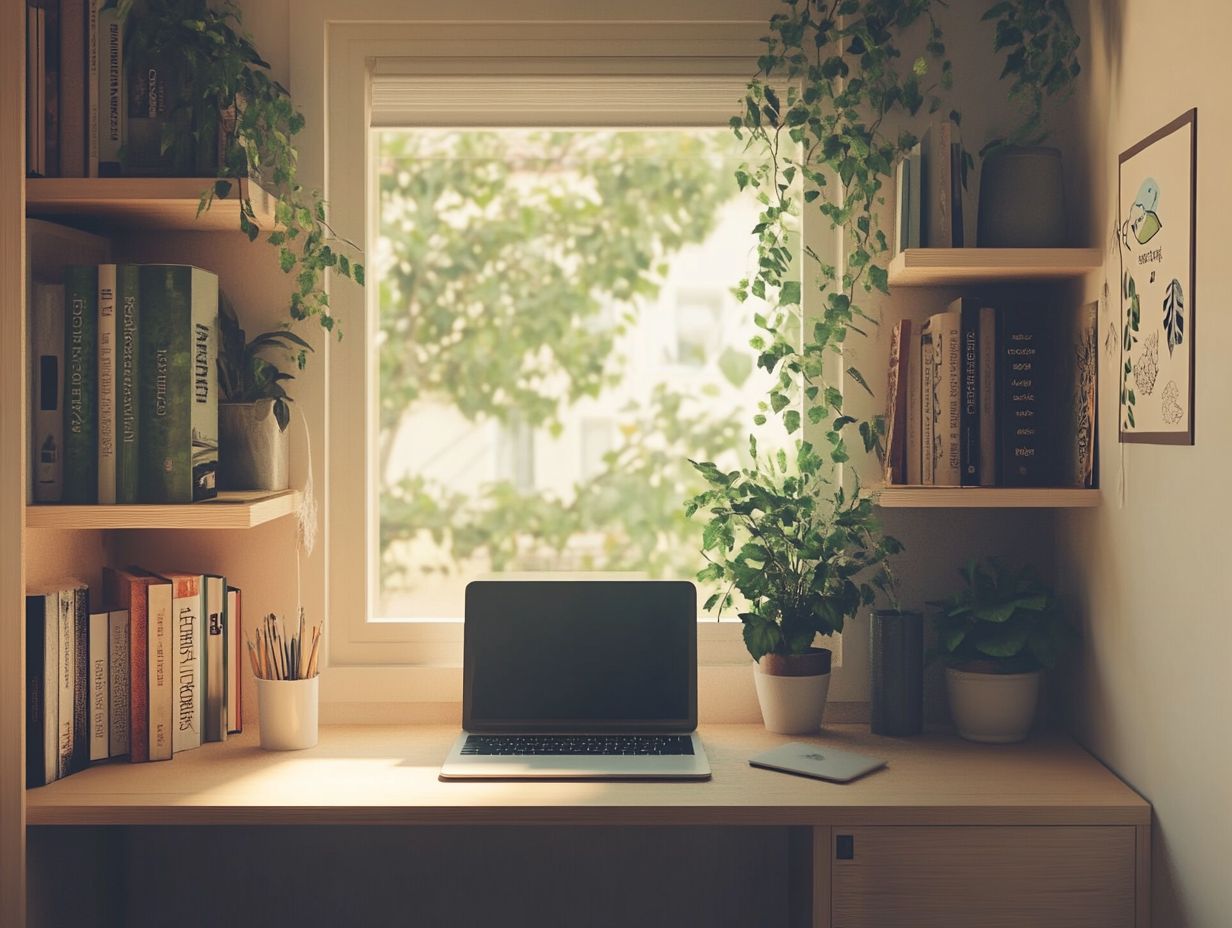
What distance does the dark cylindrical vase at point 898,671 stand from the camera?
1.90 m

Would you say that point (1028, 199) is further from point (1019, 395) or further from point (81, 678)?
point (81, 678)

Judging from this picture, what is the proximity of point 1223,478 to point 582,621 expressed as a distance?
1.03 m

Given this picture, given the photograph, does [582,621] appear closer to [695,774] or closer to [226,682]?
[695,774]

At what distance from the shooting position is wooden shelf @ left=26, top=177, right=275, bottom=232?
67.6 inches

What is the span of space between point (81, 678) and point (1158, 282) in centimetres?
173

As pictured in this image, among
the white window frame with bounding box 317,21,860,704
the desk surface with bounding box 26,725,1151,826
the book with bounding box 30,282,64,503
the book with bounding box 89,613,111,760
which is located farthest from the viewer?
the white window frame with bounding box 317,21,860,704

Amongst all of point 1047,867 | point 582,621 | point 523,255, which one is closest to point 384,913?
point 582,621

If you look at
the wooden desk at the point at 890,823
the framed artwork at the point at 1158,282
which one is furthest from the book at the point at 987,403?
the wooden desk at the point at 890,823

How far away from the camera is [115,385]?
1697 millimetres

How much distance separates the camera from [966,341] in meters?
1.87

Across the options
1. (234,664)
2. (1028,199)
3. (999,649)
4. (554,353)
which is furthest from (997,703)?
(554,353)

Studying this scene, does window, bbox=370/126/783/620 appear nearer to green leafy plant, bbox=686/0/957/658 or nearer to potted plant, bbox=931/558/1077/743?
green leafy plant, bbox=686/0/957/658

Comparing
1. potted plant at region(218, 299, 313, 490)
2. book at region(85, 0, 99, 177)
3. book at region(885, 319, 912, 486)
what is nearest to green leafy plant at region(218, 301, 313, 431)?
potted plant at region(218, 299, 313, 490)

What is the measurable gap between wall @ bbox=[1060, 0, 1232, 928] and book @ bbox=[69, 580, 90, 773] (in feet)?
5.36
